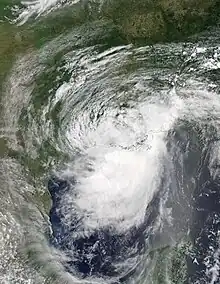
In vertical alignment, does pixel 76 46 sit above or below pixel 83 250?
above

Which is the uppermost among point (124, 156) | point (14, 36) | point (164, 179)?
point (14, 36)

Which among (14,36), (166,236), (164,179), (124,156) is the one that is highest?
(14,36)

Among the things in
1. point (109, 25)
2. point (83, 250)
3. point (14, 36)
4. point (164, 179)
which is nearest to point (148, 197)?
point (164, 179)

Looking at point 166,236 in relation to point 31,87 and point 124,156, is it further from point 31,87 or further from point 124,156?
point 31,87

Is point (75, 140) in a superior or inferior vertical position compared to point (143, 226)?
superior

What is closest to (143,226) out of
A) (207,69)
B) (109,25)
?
(207,69)

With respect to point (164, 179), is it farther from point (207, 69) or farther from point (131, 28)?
point (131, 28)
